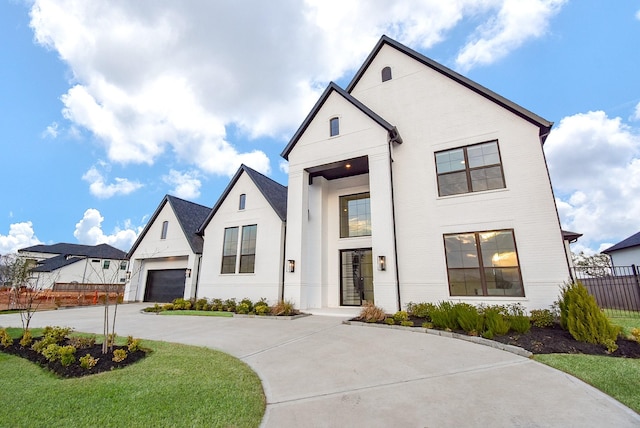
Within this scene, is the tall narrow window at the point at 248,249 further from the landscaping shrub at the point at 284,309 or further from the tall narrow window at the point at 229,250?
the landscaping shrub at the point at 284,309

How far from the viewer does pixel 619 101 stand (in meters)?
14.1

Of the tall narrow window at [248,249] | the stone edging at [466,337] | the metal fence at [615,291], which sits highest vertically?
the tall narrow window at [248,249]

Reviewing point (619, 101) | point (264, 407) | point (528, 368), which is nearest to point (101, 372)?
point (264, 407)

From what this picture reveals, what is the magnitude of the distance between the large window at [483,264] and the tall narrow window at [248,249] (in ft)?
30.0

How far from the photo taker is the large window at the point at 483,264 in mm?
9164

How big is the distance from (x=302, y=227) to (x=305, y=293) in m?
2.86

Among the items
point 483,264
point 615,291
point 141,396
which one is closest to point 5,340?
point 141,396

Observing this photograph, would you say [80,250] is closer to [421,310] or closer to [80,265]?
[80,265]

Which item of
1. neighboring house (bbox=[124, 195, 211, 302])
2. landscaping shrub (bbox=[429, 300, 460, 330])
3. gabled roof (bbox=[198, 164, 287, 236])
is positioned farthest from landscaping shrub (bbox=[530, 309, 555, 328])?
neighboring house (bbox=[124, 195, 211, 302])

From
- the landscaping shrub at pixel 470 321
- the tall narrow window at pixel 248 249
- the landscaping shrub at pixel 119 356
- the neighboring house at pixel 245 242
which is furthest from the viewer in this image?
the tall narrow window at pixel 248 249

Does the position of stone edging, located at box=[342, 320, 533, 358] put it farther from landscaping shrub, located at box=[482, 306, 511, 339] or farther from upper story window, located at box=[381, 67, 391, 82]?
upper story window, located at box=[381, 67, 391, 82]

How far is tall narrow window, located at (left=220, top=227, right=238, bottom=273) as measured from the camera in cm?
1488

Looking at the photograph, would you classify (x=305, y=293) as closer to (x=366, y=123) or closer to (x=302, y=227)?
(x=302, y=227)

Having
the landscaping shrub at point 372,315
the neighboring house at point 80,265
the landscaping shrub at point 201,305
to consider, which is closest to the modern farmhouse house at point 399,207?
the landscaping shrub at point 201,305
